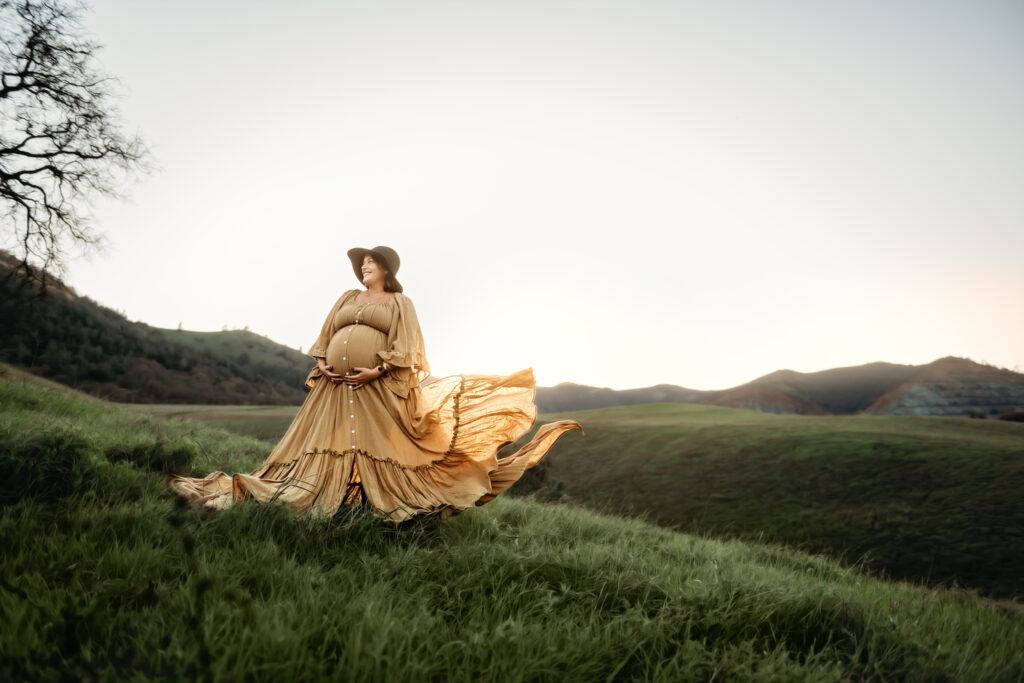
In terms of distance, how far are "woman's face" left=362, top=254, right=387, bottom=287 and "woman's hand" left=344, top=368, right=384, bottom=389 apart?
3.73ft

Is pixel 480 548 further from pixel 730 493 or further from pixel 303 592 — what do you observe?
pixel 730 493

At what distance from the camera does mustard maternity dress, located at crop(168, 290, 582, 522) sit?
15.9ft

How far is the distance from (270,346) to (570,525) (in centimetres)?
9768

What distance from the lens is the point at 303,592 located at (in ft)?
8.75

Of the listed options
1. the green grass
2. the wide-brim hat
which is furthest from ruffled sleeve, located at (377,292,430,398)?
the green grass

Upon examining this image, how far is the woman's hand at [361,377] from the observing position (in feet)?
17.1

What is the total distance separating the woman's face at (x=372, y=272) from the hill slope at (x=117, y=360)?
14211mm

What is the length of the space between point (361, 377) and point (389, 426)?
0.61 m

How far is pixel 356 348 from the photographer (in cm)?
535

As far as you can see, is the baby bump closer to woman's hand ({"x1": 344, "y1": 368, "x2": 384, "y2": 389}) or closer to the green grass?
woman's hand ({"x1": 344, "y1": 368, "x2": 384, "y2": 389})

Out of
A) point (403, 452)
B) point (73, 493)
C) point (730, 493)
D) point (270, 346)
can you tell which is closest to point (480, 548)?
point (403, 452)

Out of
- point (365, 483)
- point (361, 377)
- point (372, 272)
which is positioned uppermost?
point (372, 272)

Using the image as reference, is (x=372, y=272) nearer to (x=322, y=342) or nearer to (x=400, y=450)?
(x=322, y=342)

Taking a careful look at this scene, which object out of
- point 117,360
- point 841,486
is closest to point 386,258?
point 841,486
